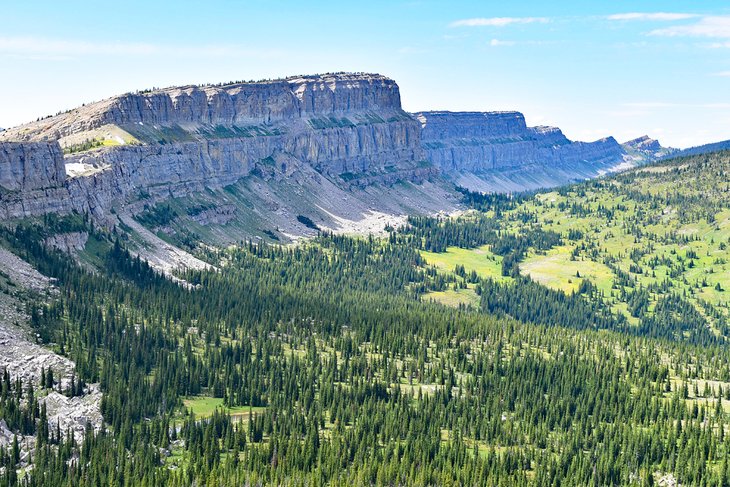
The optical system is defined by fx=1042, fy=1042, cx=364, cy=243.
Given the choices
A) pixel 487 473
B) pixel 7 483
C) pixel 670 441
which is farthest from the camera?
pixel 670 441

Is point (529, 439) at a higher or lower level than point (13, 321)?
lower

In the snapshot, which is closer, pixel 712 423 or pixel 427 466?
pixel 427 466

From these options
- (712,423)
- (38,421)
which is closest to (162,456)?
(38,421)

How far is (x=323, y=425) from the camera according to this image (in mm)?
190250

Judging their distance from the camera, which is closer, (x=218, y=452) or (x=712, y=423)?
(x=218, y=452)

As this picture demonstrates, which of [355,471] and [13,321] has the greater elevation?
[13,321]

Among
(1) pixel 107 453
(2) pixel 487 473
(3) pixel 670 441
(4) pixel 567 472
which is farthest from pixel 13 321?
(3) pixel 670 441

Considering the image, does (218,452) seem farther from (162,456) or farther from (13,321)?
(13,321)

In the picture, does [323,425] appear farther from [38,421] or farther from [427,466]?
[38,421]

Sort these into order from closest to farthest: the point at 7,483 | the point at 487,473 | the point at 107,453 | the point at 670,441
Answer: the point at 7,483 < the point at 107,453 < the point at 487,473 < the point at 670,441

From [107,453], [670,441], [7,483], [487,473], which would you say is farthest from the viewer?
[670,441]

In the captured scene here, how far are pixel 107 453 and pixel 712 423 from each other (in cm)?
11320

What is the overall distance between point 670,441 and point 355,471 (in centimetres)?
6019

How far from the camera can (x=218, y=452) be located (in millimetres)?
170500
